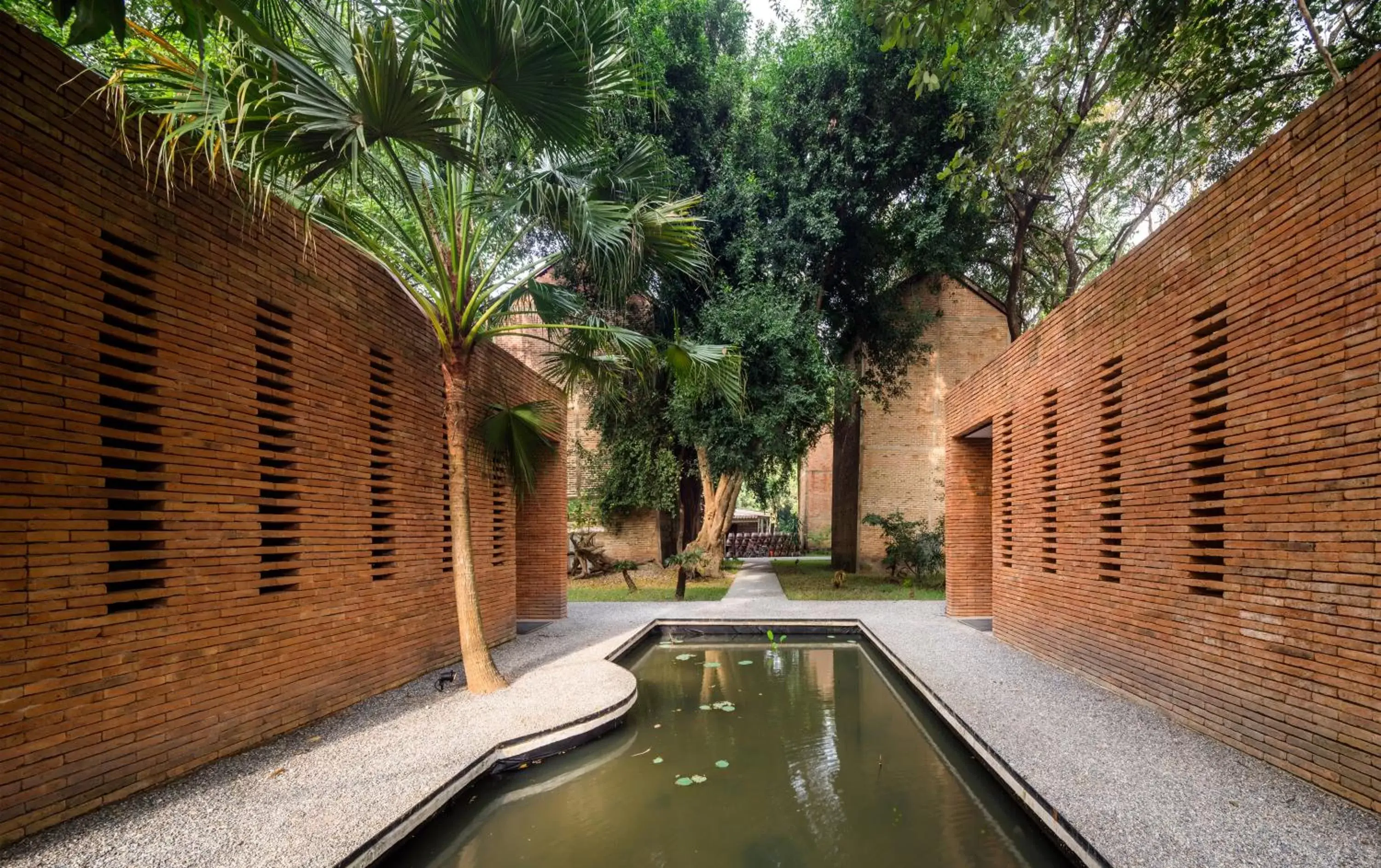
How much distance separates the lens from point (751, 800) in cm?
380

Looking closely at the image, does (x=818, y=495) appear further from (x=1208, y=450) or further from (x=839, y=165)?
(x=1208, y=450)

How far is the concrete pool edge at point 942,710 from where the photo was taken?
9.60ft

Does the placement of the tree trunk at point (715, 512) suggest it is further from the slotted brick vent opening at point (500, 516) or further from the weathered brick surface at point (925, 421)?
the slotted brick vent opening at point (500, 516)

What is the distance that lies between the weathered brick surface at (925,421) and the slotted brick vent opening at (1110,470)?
405 inches

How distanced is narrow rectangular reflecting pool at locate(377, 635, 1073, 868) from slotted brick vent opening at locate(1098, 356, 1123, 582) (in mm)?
2099

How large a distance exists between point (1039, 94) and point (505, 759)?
39.4ft

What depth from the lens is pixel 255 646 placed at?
3.90 meters

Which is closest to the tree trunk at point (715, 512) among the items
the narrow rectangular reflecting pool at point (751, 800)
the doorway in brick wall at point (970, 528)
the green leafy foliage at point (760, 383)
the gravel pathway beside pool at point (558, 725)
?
the green leafy foliage at point (760, 383)

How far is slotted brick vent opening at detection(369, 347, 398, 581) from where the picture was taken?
5234 mm

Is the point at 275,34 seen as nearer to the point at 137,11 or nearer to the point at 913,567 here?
the point at 137,11

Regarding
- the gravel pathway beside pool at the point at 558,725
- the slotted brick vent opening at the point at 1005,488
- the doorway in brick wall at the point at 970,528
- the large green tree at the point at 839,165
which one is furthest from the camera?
the large green tree at the point at 839,165

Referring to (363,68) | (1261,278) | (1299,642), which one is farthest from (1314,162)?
(363,68)

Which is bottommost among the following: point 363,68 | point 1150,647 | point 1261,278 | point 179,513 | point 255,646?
point 1150,647

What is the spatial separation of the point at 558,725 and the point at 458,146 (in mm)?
4365
